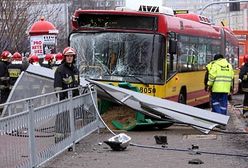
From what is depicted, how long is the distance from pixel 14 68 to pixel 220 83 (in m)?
5.90

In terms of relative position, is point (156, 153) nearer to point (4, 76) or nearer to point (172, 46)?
point (172, 46)

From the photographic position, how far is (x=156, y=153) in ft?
33.0

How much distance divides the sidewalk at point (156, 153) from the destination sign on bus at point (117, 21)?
118 inches

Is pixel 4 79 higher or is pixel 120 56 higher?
pixel 120 56

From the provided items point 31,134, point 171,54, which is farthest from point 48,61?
point 31,134

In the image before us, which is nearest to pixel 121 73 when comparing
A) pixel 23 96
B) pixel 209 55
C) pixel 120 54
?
pixel 120 54

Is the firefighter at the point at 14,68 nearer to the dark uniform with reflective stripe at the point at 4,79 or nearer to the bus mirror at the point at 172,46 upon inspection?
the dark uniform with reflective stripe at the point at 4,79

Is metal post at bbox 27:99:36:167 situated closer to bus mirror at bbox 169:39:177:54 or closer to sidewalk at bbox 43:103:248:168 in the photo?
sidewalk at bbox 43:103:248:168

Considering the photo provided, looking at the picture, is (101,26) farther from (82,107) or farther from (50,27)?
(50,27)

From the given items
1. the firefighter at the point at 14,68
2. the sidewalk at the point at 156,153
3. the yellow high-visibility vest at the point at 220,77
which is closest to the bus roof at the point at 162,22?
the yellow high-visibility vest at the point at 220,77

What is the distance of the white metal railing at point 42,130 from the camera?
712 centimetres

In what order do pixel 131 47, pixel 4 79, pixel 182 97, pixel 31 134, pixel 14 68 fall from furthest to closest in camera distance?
pixel 182 97, pixel 14 68, pixel 4 79, pixel 131 47, pixel 31 134

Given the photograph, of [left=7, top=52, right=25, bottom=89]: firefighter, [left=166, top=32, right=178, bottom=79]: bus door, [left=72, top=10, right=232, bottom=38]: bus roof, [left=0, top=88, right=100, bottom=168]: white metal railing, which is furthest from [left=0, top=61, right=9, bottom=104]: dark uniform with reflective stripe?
[left=0, top=88, right=100, bottom=168]: white metal railing

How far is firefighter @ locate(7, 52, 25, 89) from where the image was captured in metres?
16.5
